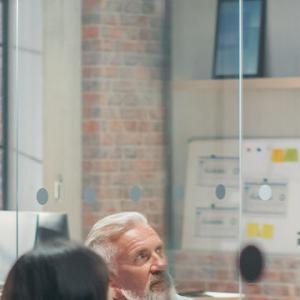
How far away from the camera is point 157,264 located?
484 centimetres

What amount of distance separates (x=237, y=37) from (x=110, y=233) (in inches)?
94.2

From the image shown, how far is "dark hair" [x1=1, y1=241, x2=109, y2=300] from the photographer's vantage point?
9.44 feet

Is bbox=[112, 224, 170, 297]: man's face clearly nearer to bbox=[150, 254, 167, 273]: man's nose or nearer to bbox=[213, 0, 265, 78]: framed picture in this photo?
bbox=[150, 254, 167, 273]: man's nose

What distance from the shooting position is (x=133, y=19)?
23.6 ft

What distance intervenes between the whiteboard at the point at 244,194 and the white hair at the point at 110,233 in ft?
6.80

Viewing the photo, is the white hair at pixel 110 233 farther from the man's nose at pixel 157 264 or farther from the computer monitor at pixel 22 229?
the computer monitor at pixel 22 229

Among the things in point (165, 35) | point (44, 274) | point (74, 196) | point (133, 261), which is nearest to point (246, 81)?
point (165, 35)

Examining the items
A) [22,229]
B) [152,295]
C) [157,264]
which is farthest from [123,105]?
[152,295]

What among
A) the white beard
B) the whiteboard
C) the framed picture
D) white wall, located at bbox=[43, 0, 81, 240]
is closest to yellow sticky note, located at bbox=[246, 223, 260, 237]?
the whiteboard

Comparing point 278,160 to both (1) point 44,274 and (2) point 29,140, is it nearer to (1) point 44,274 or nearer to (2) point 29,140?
(2) point 29,140

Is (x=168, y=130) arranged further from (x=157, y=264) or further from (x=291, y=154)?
(x=157, y=264)

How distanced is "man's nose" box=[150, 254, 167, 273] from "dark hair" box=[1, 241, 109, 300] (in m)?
1.82

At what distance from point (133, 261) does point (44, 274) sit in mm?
1893

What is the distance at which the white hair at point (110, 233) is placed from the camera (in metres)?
4.68
